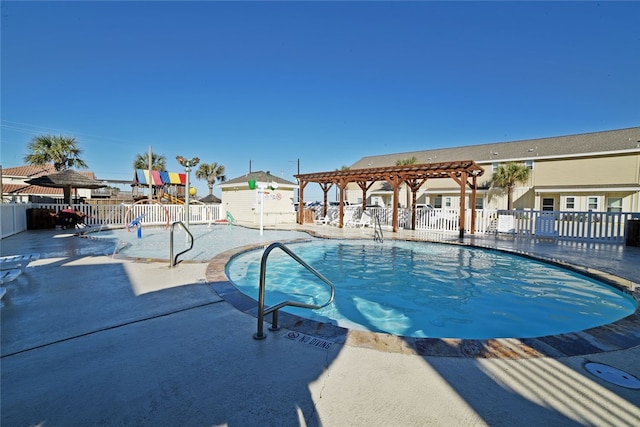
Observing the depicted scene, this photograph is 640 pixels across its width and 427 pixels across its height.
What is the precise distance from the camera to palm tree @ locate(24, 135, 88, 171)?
849 inches

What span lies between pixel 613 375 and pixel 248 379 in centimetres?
270

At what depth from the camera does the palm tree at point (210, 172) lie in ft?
127

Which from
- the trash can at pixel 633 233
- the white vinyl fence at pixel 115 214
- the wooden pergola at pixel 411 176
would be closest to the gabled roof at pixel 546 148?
the wooden pergola at pixel 411 176

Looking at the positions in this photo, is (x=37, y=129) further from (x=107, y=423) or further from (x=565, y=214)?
(x=565, y=214)

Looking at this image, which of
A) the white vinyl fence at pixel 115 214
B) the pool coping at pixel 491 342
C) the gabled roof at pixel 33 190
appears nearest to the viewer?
the pool coping at pixel 491 342

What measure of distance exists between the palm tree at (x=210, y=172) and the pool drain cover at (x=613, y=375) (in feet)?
134

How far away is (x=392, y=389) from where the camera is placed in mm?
1936

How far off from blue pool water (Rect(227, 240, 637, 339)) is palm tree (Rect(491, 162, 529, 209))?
17485 mm

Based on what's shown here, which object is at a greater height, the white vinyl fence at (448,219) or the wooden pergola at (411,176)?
the wooden pergola at (411,176)

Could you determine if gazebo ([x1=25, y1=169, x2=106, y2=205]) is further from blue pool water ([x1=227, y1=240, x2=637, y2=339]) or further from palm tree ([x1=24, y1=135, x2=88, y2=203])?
palm tree ([x1=24, y1=135, x2=88, y2=203])

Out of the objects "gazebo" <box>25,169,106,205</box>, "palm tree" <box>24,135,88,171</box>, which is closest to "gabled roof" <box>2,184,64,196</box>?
"palm tree" <box>24,135,88,171</box>

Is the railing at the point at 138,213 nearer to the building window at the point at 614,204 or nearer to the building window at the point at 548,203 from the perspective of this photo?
the building window at the point at 548,203

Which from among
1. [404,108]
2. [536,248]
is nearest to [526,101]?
[404,108]

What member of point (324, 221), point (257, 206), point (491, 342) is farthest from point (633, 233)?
point (257, 206)
